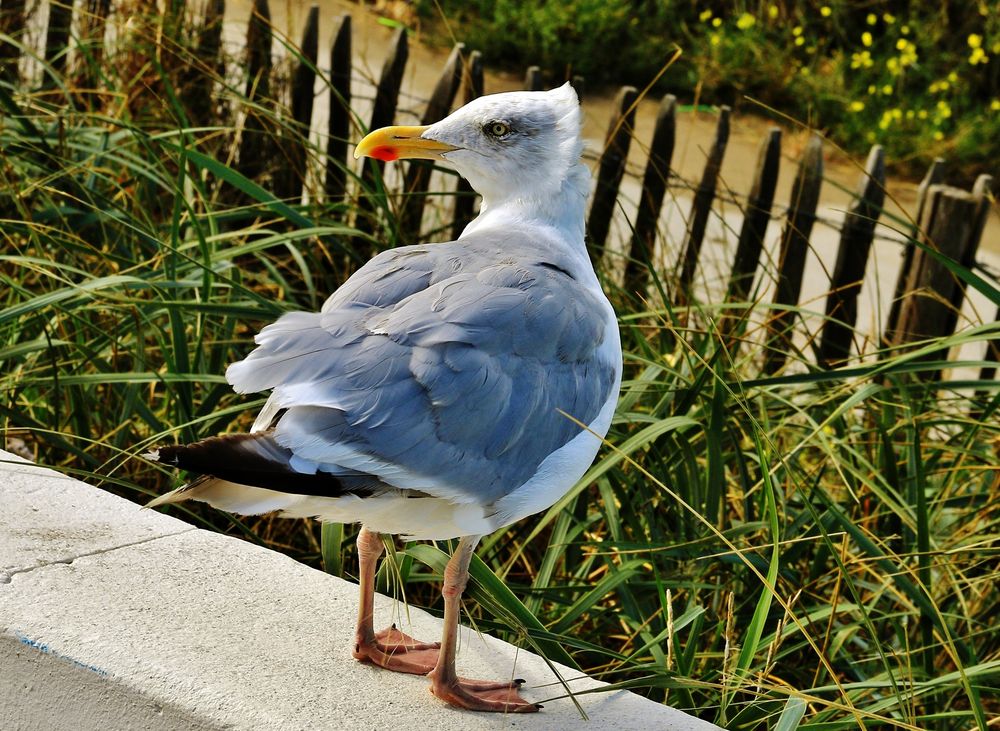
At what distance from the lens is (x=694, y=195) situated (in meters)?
4.20

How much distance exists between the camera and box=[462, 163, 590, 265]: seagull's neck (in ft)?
7.85

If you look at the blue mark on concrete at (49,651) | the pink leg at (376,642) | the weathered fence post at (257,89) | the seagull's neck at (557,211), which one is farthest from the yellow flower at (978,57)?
the blue mark on concrete at (49,651)

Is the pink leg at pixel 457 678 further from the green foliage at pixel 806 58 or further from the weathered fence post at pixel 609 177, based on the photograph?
the green foliage at pixel 806 58

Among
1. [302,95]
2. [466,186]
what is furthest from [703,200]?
[302,95]

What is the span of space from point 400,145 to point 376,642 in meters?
0.95

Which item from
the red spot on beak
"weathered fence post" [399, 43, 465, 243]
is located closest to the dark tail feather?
the red spot on beak

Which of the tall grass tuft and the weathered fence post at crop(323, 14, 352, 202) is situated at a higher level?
the weathered fence post at crop(323, 14, 352, 202)

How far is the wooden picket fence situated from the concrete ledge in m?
1.34

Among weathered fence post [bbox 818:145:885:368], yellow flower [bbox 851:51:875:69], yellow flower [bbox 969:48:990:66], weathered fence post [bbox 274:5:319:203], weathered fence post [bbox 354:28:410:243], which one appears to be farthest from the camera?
yellow flower [bbox 851:51:875:69]

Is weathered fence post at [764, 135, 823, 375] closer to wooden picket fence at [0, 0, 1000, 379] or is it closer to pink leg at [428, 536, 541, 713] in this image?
wooden picket fence at [0, 0, 1000, 379]

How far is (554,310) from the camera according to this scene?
207 centimetres

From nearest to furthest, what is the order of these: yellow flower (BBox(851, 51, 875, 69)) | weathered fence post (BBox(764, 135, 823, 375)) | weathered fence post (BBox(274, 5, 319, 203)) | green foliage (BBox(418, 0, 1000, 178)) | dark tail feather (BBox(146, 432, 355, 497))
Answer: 1. dark tail feather (BBox(146, 432, 355, 497))
2. weathered fence post (BBox(764, 135, 823, 375))
3. weathered fence post (BBox(274, 5, 319, 203))
4. green foliage (BBox(418, 0, 1000, 178))
5. yellow flower (BBox(851, 51, 875, 69))

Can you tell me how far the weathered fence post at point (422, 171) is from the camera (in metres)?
3.80

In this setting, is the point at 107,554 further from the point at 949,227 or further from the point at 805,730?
Result: the point at 949,227
